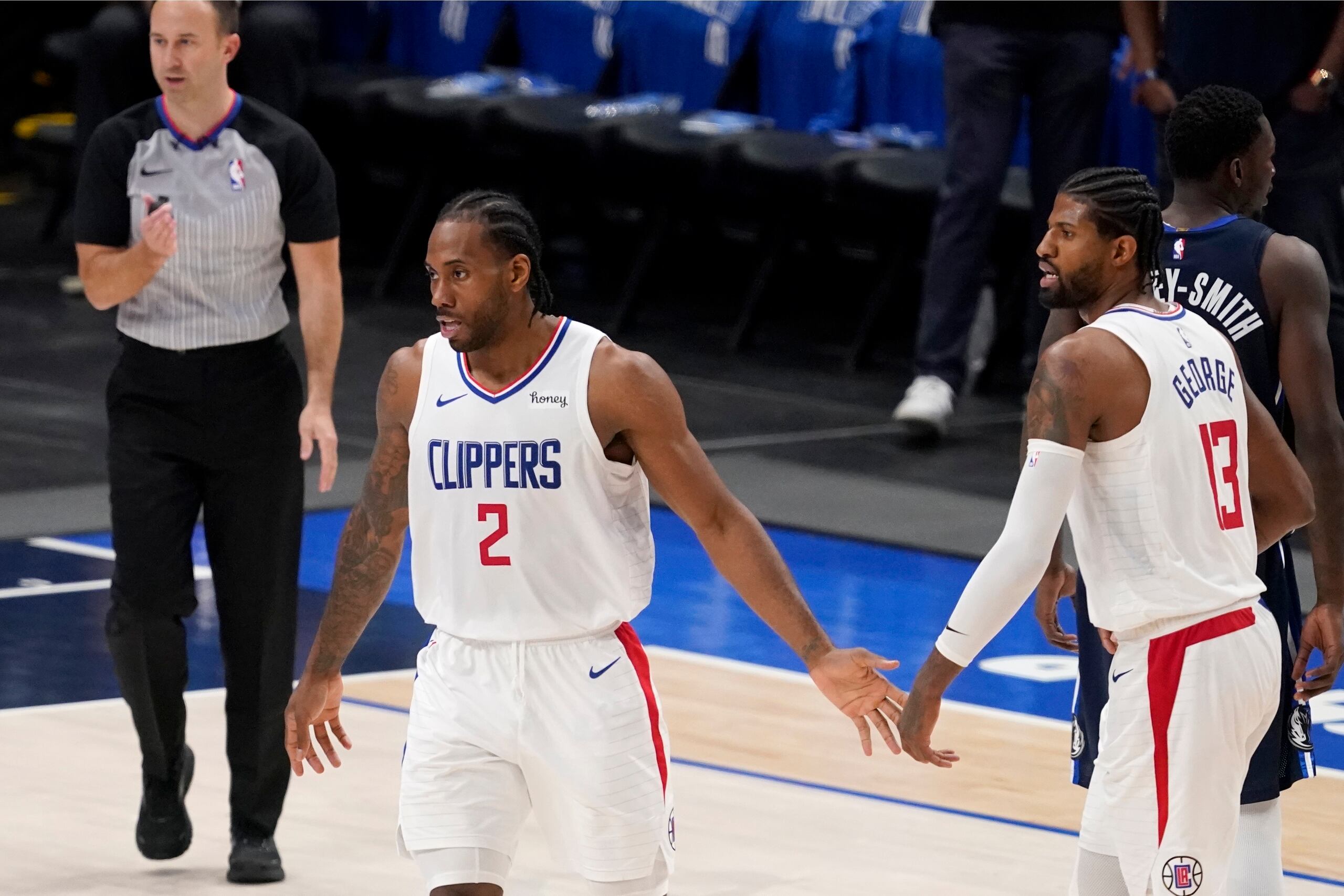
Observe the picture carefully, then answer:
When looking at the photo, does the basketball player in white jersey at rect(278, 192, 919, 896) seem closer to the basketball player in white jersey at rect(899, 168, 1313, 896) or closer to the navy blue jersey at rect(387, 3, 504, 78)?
the basketball player in white jersey at rect(899, 168, 1313, 896)

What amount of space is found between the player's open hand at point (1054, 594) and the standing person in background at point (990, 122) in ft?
16.7

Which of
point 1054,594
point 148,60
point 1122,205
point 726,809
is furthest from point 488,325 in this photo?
point 148,60

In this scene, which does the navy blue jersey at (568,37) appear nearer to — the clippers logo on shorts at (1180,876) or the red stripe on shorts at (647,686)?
the red stripe on shorts at (647,686)

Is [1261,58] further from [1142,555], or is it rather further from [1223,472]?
[1142,555]

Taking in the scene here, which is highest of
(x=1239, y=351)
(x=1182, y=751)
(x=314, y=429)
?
(x=1239, y=351)

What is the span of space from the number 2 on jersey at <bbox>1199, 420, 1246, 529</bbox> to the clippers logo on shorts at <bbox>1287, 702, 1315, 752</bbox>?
0.71 m

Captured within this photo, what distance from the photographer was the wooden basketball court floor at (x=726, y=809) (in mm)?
5316

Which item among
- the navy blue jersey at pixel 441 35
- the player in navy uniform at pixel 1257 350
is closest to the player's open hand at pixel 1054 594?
the player in navy uniform at pixel 1257 350

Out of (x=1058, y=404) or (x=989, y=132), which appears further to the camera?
(x=989, y=132)

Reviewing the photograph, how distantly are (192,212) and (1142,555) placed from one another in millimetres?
2452

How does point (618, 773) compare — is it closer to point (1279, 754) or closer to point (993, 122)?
point (1279, 754)

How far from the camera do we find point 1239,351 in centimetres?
436

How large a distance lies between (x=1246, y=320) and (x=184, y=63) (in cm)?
233

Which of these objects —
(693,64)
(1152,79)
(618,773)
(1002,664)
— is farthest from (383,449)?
(693,64)
